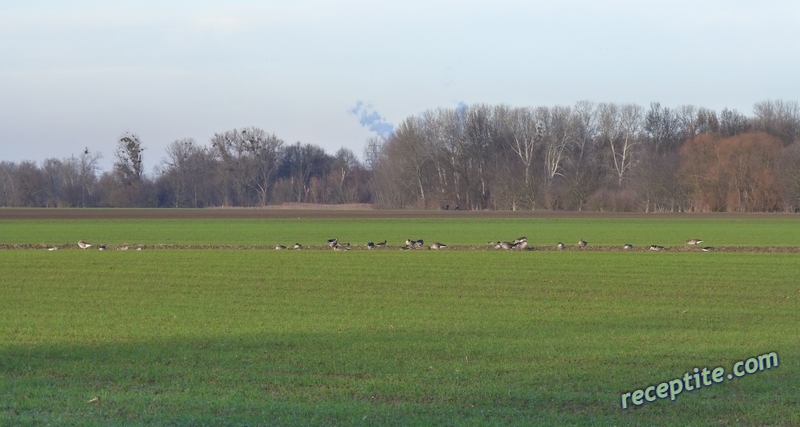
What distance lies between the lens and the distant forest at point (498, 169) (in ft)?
309

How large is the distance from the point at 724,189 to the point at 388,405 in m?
90.4

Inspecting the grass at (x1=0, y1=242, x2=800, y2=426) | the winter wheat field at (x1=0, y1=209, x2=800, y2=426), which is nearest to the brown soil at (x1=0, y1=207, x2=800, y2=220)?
the winter wheat field at (x1=0, y1=209, x2=800, y2=426)

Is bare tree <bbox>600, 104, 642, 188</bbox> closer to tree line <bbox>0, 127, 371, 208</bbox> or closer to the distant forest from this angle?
the distant forest

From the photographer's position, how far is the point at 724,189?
9238 centimetres

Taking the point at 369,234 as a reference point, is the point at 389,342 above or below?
below

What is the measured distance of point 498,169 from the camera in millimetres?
112312

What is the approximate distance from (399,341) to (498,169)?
328 ft

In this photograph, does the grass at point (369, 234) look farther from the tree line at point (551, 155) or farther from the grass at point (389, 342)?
the tree line at point (551, 155)

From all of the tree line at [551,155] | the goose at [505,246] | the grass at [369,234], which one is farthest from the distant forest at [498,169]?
the goose at [505,246]

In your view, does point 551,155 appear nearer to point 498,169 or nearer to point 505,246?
point 498,169

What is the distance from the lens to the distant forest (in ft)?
309

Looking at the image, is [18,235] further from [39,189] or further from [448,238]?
[39,189]

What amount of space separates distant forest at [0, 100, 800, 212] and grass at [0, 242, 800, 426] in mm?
71091

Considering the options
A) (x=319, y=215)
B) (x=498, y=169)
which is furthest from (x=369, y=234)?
(x=498, y=169)
